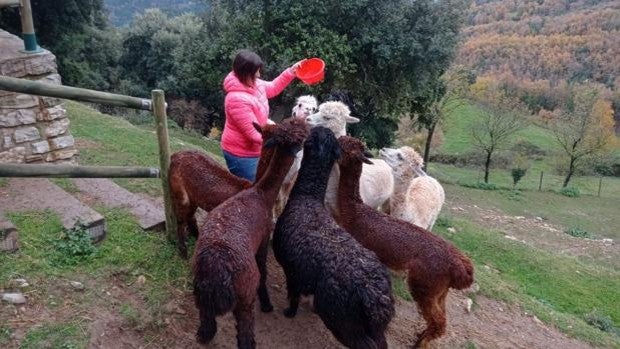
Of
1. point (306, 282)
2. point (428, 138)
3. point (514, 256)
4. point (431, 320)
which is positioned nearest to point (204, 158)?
point (306, 282)

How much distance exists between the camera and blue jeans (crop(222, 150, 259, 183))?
436 cm

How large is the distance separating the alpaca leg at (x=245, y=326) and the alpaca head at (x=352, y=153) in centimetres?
153

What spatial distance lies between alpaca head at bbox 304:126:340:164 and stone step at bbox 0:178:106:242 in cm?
184

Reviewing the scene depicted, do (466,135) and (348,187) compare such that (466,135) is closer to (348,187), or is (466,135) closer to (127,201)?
(348,187)

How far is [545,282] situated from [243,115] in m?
6.25

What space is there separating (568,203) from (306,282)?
→ 22412 mm

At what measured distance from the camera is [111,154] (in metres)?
6.58

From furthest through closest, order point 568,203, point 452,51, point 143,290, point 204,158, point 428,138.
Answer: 1. point 428,138
2. point 568,203
3. point 452,51
4. point 204,158
5. point 143,290

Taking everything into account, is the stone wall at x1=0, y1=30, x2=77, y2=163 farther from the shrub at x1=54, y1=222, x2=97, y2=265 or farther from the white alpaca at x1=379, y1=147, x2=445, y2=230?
the white alpaca at x1=379, y1=147, x2=445, y2=230

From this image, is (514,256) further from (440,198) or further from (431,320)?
(431,320)

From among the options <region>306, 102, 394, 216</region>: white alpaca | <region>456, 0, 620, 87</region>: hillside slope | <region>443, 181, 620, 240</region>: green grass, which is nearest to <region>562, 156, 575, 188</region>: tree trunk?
<region>443, 181, 620, 240</region>: green grass

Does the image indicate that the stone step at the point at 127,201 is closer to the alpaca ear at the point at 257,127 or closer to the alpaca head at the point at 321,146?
the alpaca ear at the point at 257,127

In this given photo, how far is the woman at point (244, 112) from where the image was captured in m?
4.00

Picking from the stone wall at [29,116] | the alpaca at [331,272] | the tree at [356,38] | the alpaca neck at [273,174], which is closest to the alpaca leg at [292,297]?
the alpaca at [331,272]
